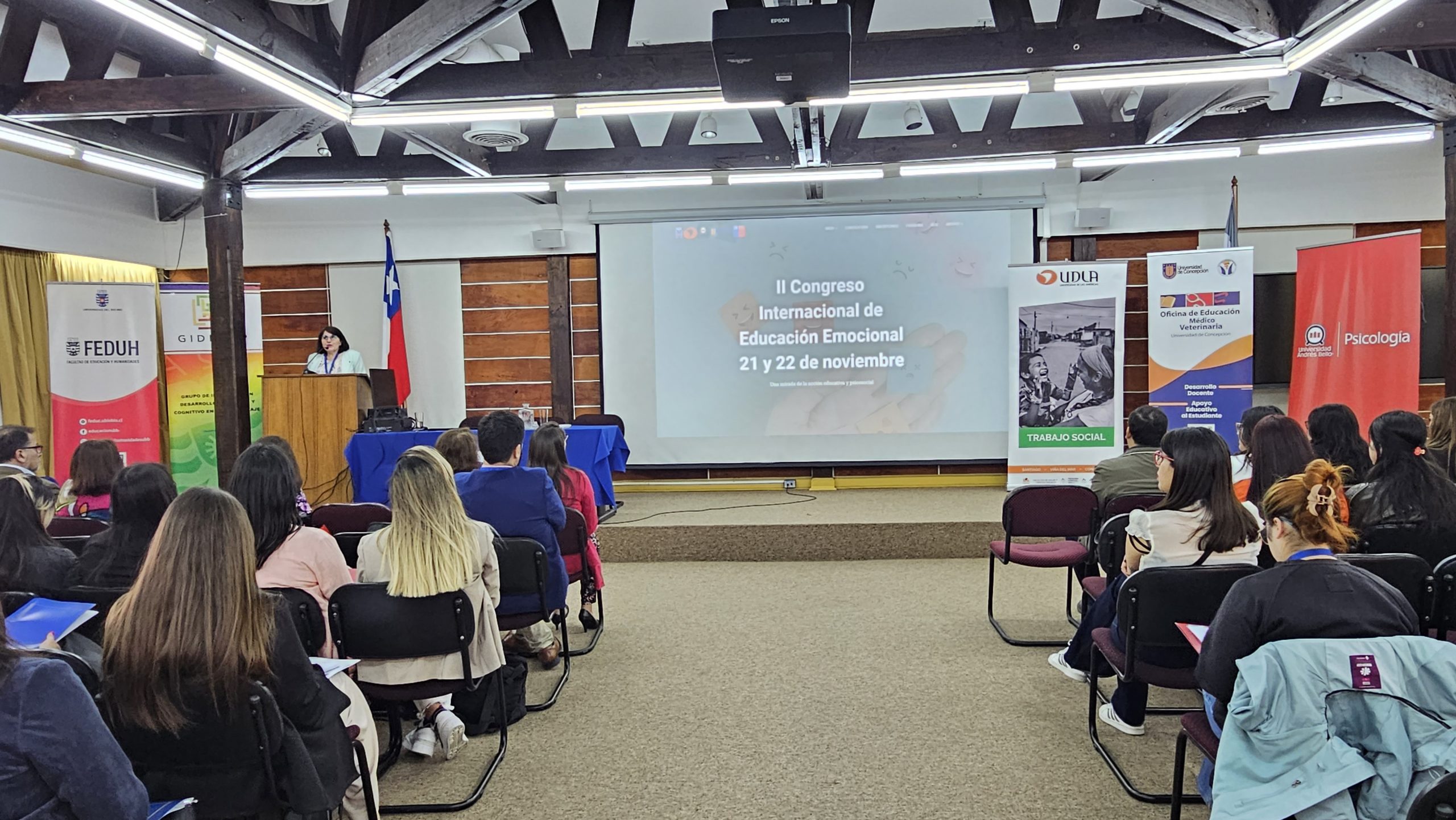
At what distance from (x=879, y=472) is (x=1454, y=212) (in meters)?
4.66

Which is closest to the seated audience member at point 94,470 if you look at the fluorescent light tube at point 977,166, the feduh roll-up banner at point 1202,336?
the fluorescent light tube at point 977,166

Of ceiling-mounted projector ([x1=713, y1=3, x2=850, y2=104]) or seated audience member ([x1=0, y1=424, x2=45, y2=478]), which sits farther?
seated audience member ([x1=0, y1=424, x2=45, y2=478])

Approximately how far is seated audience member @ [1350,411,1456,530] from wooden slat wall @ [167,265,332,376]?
28.0 ft

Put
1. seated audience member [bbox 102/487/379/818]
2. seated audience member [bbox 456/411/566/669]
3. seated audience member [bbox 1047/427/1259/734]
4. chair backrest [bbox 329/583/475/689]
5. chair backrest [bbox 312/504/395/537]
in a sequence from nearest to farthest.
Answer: seated audience member [bbox 102/487/379/818]
chair backrest [bbox 329/583/475/689]
seated audience member [bbox 1047/427/1259/734]
seated audience member [bbox 456/411/566/669]
chair backrest [bbox 312/504/395/537]

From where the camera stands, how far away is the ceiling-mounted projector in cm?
386

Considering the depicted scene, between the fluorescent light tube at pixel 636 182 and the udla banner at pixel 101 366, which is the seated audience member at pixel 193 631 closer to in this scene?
the fluorescent light tube at pixel 636 182

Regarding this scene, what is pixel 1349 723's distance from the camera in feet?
5.56

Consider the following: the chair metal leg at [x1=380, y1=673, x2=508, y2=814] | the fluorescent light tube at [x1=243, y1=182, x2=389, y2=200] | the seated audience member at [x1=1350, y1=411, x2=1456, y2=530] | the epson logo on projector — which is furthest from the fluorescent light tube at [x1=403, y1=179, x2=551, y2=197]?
the epson logo on projector

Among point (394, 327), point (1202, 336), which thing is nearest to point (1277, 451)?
point (1202, 336)

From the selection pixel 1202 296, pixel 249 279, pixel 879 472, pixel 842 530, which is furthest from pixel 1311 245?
pixel 249 279

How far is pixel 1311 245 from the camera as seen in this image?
7258mm

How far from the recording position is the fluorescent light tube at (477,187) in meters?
6.97

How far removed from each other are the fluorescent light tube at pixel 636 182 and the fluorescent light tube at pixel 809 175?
29 centimetres

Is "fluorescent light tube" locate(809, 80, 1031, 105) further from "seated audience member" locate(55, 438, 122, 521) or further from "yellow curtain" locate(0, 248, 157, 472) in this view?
"yellow curtain" locate(0, 248, 157, 472)
